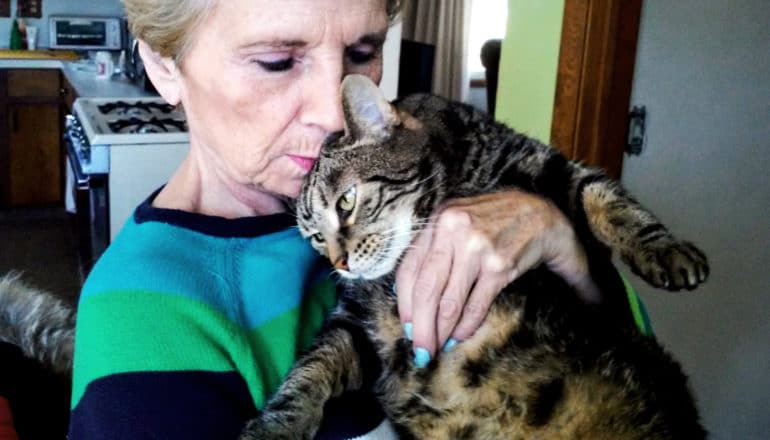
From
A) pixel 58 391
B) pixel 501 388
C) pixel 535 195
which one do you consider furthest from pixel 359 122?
pixel 58 391

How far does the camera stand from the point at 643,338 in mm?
1049

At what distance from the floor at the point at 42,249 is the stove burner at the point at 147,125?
1.32 meters

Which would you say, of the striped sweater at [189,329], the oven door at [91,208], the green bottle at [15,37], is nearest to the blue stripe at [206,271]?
the striped sweater at [189,329]

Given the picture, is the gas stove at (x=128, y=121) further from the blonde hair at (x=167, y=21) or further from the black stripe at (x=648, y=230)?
the black stripe at (x=648, y=230)

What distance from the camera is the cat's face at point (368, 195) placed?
109cm

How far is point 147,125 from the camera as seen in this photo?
2.91 m

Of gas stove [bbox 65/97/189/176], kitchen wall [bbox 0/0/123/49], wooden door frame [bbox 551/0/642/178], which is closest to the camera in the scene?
wooden door frame [bbox 551/0/642/178]

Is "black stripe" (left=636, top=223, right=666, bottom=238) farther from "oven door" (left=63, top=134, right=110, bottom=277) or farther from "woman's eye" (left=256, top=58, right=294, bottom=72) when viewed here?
"oven door" (left=63, top=134, right=110, bottom=277)

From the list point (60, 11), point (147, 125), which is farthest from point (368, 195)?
point (60, 11)

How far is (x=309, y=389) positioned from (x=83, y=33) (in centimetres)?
481

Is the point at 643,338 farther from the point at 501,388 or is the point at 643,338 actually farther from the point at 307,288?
the point at 307,288

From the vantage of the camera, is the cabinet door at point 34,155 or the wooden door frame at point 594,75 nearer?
the wooden door frame at point 594,75

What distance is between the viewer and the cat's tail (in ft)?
4.04

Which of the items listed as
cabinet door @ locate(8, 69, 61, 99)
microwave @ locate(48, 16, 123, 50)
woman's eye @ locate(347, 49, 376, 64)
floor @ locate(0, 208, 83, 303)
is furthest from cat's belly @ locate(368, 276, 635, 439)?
microwave @ locate(48, 16, 123, 50)
